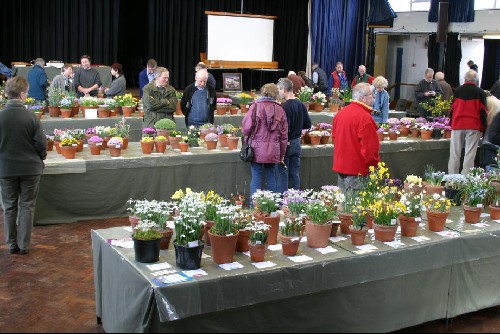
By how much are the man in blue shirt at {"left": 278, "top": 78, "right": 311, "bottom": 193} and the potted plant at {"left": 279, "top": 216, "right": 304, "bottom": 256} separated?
274 centimetres

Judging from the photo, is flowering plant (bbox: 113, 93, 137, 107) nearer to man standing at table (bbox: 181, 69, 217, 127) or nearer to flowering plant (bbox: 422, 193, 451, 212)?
man standing at table (bbox: 181, 69, 217, 127)

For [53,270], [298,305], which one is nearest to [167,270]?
[298,305]

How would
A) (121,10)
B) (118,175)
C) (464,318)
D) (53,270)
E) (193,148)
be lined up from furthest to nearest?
(121,10), (193,148), (118,175), (53,270), (464,318)

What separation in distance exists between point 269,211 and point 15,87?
2.35m

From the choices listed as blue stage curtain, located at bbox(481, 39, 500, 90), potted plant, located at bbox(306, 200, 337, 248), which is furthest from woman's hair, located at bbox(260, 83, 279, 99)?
blue stage curtain, located at bbox(481, 39, 500, 90)

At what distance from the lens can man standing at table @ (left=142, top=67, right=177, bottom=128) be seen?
7.14m

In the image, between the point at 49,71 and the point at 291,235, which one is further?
the point at 49,71

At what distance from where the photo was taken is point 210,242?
3.73 metres

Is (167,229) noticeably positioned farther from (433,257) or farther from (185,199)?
(433,257)

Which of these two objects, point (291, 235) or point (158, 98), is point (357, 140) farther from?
point (158, 98)

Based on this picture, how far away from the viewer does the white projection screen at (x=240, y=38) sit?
16.4 m

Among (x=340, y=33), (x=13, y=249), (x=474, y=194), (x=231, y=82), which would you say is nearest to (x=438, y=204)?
(x=474, y=194)

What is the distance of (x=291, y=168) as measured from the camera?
277 inches

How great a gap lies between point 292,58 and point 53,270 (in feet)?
48.3
